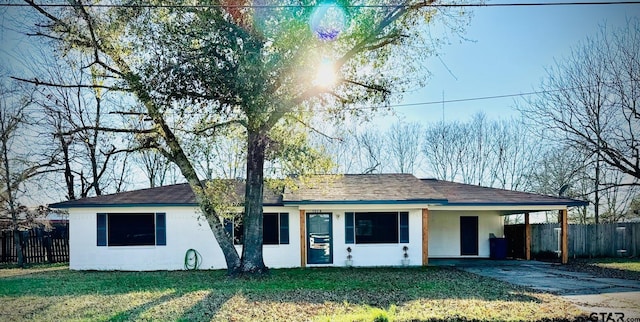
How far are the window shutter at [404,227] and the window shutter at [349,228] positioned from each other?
1.56 m

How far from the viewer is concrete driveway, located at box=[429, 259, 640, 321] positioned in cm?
891

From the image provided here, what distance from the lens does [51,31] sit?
40.2 feet

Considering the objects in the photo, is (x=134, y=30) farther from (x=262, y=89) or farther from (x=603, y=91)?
(x=603, y=91)

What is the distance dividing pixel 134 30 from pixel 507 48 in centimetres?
1098

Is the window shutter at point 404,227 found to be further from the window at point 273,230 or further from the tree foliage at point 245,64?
the tree foliage at point 245,64

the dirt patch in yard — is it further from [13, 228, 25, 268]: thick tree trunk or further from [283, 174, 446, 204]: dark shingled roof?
[13, 228, 25, 268]: thick tree trunk

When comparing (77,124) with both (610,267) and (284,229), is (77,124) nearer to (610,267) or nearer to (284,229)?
(284,229)

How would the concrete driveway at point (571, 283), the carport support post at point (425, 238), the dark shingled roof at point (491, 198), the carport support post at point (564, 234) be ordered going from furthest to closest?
the carport support post at point (564, 234), the dark shingled roof at point (491, 198), the carport support post at point (425, 238), the concrete driveway at point (571, 283)

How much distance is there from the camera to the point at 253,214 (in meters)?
13.6

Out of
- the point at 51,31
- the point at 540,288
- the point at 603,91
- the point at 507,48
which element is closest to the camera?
the point at 540,288

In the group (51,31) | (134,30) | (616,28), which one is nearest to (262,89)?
(134,30)

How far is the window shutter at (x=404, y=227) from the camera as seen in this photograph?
53.0ft

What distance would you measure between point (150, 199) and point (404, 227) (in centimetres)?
823

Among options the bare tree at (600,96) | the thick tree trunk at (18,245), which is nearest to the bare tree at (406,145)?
the bare tree at (600,96)
